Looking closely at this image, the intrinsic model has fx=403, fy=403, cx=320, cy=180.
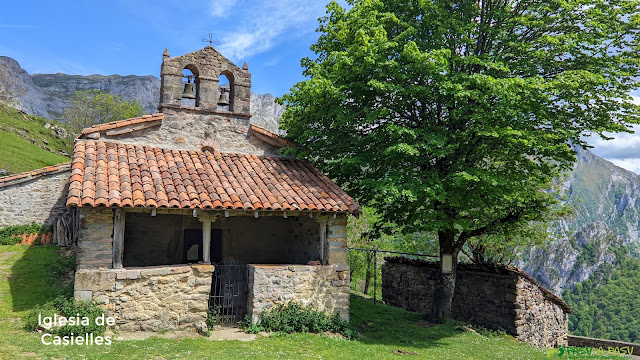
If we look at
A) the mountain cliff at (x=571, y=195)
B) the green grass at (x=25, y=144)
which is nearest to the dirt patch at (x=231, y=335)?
the green grass at (x=25, y=144)

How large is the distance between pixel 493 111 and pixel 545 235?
994 centimetres

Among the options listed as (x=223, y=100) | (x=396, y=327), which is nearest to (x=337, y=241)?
(x=396, y=327)

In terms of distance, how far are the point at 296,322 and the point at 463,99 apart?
752 cm

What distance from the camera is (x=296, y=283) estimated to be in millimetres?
10547

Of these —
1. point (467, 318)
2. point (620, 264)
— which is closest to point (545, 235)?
point (467, 318)

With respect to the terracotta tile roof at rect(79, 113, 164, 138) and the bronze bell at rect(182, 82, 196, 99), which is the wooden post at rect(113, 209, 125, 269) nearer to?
the terracotta tile roof at rect(79, 113, 164, 138)

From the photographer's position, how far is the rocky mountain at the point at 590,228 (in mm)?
76938

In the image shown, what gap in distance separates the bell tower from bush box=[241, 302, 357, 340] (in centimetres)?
615

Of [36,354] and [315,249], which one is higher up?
[315,249]

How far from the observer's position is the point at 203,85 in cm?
1234

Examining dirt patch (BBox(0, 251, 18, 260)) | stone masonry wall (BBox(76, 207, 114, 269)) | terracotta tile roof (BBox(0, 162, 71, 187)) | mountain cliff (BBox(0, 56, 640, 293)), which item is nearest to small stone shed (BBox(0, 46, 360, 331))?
stone masonry wall (BBox(76, 207, 114, 269))

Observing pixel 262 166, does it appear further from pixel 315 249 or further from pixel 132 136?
pixel 132 136

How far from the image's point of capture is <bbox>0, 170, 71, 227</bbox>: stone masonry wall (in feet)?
59.4

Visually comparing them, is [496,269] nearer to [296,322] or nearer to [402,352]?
[402,352]
